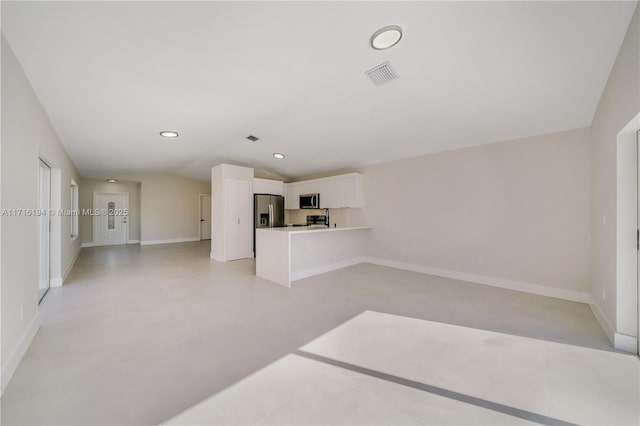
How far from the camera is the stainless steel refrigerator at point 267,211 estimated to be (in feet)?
21.2

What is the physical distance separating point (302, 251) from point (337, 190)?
2.20 m

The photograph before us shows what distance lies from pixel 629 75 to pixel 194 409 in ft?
12.7

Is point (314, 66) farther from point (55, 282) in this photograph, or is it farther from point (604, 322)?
point (55, 282)

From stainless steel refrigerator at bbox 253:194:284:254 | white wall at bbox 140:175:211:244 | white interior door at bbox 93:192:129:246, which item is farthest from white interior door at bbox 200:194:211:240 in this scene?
stainless steel refrigerator at bbox 253:194:284:254

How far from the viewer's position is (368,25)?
1956 millimetres

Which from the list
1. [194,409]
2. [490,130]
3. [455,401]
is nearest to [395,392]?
[455,401]

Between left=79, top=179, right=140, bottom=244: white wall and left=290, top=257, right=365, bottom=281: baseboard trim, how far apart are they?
7.98m

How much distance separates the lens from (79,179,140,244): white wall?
7994 mm

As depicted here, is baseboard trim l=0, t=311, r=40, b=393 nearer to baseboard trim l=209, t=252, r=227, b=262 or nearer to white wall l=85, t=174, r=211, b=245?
baseboard trim l=209, t=252, r=227, b=262

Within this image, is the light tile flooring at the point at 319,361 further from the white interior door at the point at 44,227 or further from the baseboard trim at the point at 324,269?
the baseboard trim at the point at 324,269

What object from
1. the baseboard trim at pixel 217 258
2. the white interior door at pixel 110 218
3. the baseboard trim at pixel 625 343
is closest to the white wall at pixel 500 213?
the baseboard trim at pixel 625 343

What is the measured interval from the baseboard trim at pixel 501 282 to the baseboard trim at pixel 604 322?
242 mm

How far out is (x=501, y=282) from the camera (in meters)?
3.86

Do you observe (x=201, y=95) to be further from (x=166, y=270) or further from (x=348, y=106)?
(x=166, y=270)
